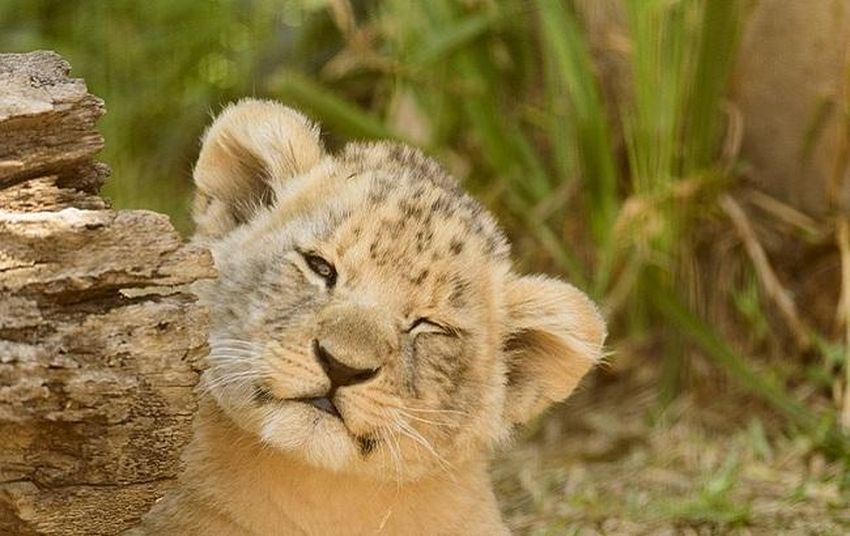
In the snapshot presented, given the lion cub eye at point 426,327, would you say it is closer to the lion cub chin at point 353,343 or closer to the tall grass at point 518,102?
the lion cub chin at point 353,343

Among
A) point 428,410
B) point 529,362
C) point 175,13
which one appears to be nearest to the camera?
point 428,410

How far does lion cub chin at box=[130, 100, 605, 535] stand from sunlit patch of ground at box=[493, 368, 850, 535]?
0.99 meters

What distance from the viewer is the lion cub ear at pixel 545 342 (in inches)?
140

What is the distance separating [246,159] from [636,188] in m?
2.16

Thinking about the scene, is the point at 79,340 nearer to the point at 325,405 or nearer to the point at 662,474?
the point at 325,405

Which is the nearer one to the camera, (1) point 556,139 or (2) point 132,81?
(1) point 556,139

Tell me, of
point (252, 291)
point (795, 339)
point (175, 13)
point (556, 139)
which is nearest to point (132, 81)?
point (175, 13)

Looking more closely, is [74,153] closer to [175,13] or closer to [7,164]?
[7,164]

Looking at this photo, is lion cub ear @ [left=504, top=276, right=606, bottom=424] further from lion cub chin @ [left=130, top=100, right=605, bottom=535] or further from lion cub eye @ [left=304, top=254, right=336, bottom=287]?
lion cub eye @ [left=304, top=254, right=336, bottom=287]

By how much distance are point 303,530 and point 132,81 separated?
400cm

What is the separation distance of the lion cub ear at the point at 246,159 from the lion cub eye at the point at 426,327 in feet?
2.14

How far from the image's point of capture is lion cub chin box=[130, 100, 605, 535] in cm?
302

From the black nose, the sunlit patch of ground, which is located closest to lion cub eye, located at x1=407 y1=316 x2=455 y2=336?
the black nose

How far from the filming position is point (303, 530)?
3338 millimetres
